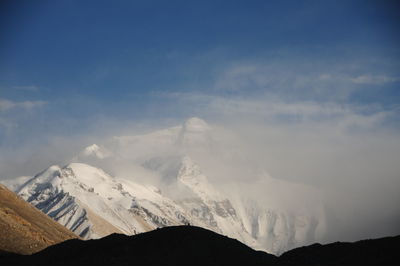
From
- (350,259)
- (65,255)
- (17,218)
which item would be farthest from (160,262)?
(17,218)

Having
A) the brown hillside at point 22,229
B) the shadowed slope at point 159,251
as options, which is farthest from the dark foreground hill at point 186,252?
the brown hillside at point 22,229

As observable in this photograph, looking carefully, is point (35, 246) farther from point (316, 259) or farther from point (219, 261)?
point (316, 259)

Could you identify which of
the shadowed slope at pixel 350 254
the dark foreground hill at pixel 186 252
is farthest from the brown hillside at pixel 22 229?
the shadowed slope at pixel 350 254

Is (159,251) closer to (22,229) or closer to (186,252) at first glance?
(186,252)

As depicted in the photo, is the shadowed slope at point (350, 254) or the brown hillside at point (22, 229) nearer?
the shadowed slope at point (350, 254)

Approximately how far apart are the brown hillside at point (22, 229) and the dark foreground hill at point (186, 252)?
9.60 m

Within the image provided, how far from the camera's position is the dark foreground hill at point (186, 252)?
177ft

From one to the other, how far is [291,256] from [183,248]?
42.6 ft

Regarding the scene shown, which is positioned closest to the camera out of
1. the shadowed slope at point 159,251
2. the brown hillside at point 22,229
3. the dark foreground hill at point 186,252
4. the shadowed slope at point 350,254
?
the shadowed slope at point 350,254

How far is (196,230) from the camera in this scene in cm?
6675

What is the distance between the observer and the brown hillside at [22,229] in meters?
76.3

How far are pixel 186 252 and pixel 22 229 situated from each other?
116ft

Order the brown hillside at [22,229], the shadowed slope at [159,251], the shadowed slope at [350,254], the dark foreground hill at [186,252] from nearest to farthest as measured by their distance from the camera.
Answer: the shadowed slope at [350,254] → the dark foreground hill at [186,252] → the shadowed slope at [159,251] → the brown hillside at [22,229]

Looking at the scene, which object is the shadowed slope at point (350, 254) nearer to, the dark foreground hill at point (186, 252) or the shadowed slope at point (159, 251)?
the dark foreground hill at point (186, 252)
